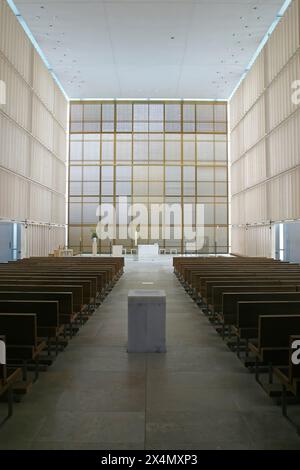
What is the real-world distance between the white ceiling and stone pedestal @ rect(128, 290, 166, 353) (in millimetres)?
15487

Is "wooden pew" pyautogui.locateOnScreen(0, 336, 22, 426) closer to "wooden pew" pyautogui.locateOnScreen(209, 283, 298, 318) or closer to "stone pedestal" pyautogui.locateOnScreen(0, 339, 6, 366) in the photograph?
"stone pedestal" pyautogui.locateOnScreen(0, 339, 6, 366)

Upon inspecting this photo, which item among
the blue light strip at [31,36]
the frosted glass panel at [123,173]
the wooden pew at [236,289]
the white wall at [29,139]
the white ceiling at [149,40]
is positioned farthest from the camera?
the frosted glass panel at [123,173]

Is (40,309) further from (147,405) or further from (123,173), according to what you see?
(123,173)

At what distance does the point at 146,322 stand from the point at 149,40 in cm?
1804

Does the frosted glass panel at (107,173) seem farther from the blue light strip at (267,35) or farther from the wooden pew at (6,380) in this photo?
the wooden pew at (6,380)

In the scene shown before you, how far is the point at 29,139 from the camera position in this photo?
61.8ft

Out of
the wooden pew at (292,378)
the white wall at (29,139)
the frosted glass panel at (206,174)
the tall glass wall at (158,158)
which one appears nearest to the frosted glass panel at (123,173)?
the tall glass wall at (158,158)

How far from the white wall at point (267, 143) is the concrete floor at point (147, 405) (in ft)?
40.5

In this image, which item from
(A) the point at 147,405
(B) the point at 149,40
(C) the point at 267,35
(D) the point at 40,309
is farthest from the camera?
(B) the point at 149,40

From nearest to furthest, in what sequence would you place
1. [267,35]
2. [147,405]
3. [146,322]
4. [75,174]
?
[147,405] < [146,322] < [267,35] < [75,174]

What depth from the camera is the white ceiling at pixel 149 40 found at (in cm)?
1648

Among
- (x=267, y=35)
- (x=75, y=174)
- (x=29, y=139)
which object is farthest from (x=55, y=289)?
(x=75, y=174)

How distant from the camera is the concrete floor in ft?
8.49

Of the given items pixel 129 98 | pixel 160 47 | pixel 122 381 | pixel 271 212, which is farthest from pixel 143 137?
pixel 122 381
